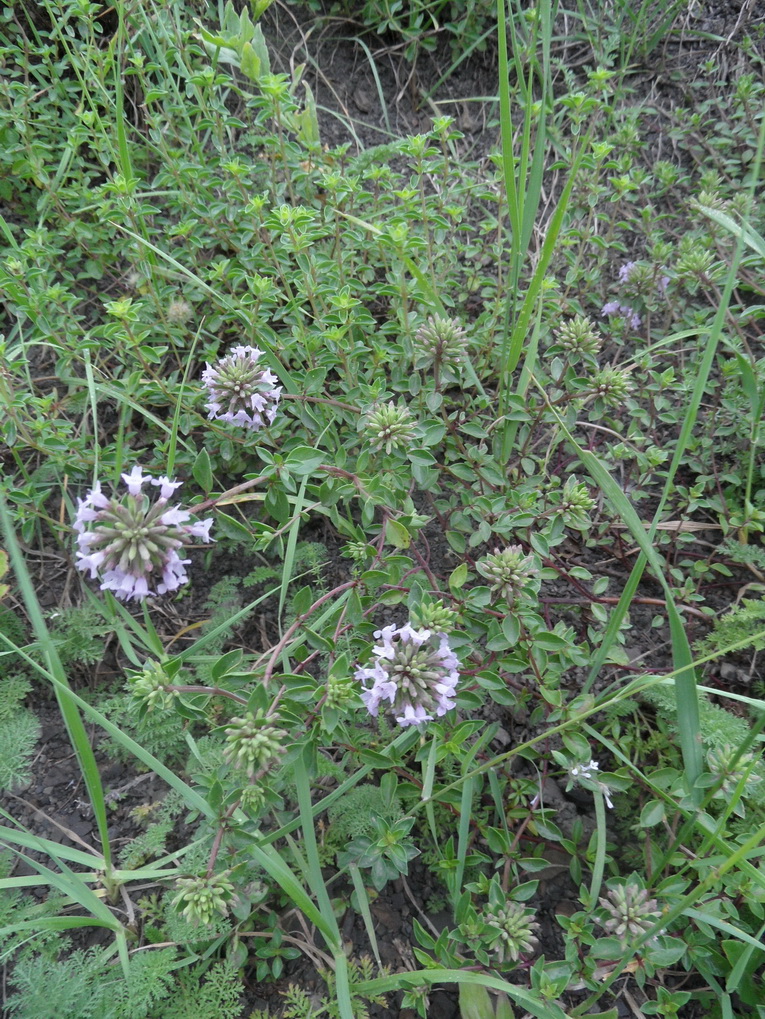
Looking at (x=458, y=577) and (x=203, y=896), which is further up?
(x=458, y=577)

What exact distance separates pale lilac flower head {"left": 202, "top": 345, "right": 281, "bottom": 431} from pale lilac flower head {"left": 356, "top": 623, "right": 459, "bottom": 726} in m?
0.86

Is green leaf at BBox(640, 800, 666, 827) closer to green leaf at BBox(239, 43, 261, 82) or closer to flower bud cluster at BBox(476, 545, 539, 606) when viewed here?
flower bud cluster at BBox(476, 545, 539, 606)

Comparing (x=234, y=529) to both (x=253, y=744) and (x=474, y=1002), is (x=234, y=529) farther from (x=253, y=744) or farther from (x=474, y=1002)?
(x=474, y=1002)

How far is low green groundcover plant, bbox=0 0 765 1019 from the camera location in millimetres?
1887

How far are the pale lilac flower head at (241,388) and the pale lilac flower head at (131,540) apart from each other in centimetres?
56

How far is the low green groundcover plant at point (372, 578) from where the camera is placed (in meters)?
1.89

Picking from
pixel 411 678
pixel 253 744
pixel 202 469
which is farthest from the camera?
pixel 202 469

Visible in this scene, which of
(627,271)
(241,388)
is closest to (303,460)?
(241,388)

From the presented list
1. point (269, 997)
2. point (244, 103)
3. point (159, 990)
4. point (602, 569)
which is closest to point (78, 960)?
point (159, 990)

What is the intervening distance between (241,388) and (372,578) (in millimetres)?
734

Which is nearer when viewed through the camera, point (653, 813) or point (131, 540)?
point (131, 540)

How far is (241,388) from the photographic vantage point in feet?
7.16

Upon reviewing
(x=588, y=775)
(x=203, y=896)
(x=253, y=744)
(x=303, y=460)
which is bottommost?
(x=588, y=775)

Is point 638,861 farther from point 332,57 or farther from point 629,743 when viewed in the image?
point 332,57
